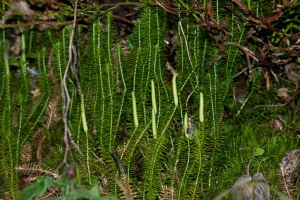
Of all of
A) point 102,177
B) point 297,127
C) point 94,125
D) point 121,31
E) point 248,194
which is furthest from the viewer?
point 121,31

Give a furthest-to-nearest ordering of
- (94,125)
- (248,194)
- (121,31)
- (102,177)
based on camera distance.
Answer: (121,31), (94,125), (102,177), (248,194)

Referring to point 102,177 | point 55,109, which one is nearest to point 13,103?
point 55,109

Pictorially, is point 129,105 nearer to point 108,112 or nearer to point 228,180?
point 108,112

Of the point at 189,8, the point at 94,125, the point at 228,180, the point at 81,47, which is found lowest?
the point at 228,180

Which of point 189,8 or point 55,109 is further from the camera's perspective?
point 55,109

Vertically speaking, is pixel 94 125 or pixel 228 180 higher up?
pixel 94 125

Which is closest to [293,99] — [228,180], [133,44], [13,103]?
[228,180]
